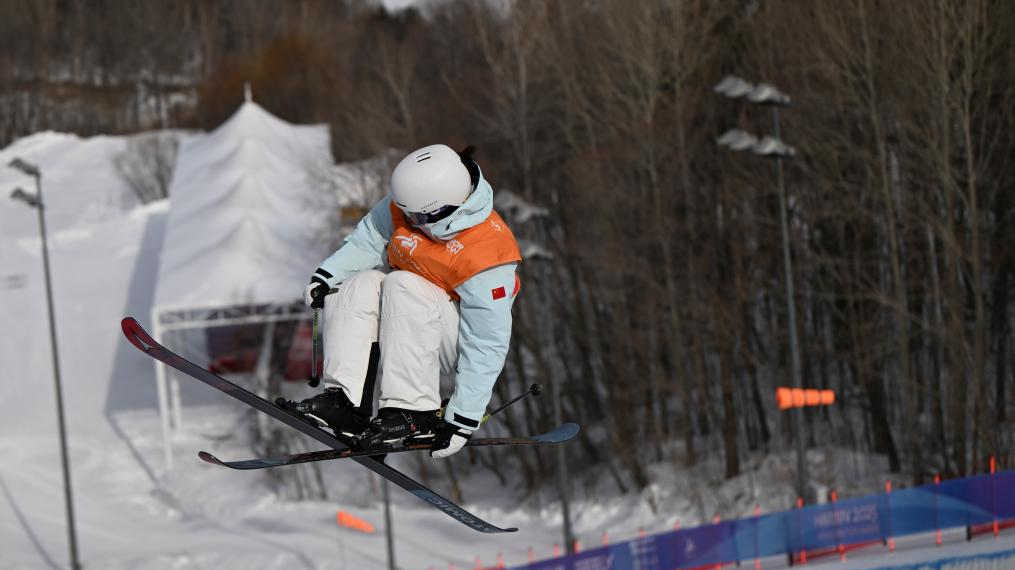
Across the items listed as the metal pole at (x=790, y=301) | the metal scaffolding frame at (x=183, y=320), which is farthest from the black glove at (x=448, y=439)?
the metal scaffolding frame at (x=183, y=320)

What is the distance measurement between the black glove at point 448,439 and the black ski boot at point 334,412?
32cm

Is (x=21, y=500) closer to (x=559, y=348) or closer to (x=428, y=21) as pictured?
(x=559, y=348)

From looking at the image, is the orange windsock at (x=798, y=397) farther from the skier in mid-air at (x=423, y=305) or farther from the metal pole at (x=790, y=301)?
the skier in mid-air at (x=423, y=305)

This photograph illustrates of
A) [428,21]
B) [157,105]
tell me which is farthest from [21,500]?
[157,105]

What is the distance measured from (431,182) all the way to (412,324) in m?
0.58

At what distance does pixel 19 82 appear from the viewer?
8781 centimetres

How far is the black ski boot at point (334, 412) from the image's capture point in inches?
184

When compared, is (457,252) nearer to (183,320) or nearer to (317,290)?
(317,290)

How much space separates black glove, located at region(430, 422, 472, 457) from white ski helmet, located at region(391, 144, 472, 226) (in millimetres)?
813

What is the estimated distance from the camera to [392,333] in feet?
15.1

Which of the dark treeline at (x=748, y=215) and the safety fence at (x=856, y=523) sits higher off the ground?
the dark treeline at (x=748, y=215)

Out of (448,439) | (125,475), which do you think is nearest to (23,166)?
(125,475)

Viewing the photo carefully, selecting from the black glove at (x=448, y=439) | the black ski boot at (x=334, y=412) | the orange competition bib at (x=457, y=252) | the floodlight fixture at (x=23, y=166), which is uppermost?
the floodlight fixture at (x=23, y=166)

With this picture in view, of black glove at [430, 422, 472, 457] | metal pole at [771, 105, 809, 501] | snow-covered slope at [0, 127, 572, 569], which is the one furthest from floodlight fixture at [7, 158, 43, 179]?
black glove at [430, 422, 472, 457]
